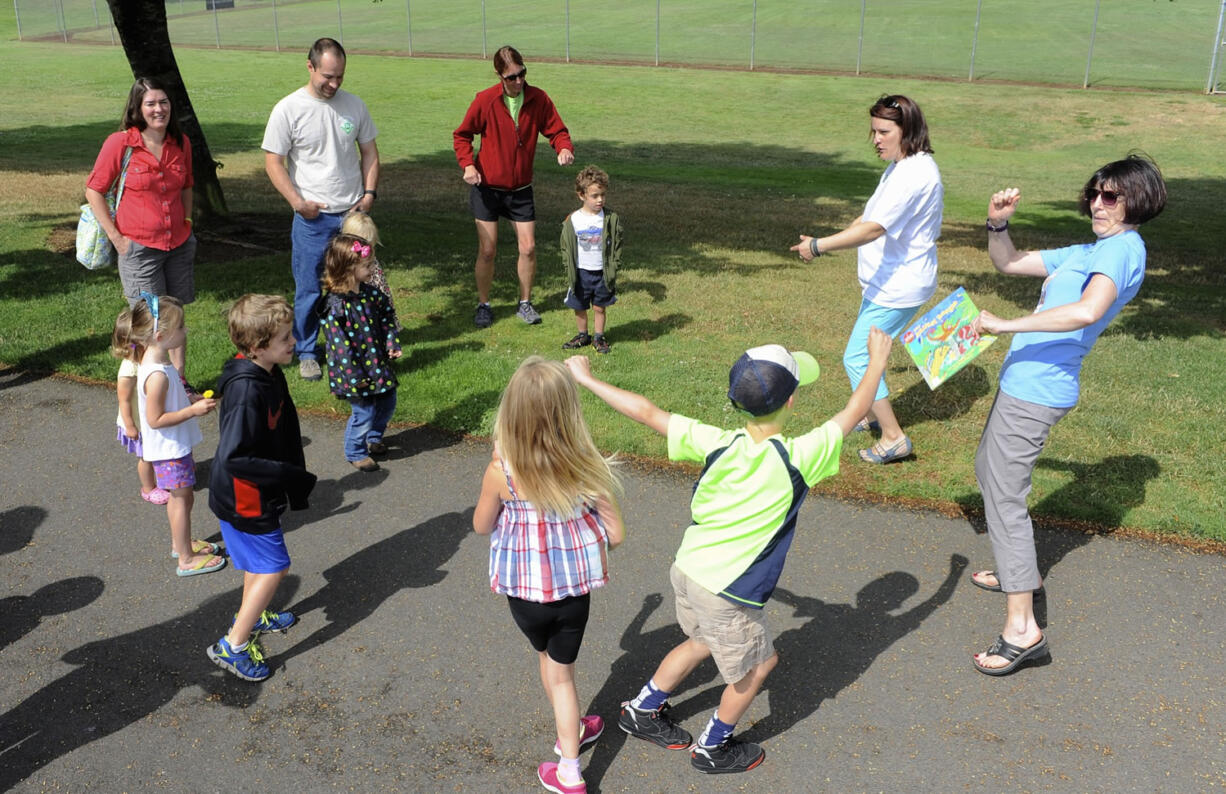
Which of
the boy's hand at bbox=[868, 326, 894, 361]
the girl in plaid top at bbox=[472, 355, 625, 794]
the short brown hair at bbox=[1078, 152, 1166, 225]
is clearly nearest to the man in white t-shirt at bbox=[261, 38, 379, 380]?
the girl in plaid top at bbox=[472, 355, 625, 794]

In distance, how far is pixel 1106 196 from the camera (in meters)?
4.31

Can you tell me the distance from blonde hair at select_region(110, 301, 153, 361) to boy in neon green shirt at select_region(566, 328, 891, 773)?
2.46 metres

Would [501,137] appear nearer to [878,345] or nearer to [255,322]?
[255,322]

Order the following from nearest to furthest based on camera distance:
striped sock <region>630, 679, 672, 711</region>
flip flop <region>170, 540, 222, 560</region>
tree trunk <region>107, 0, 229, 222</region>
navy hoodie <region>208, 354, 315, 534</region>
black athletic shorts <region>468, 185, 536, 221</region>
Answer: striped sock <region>630, 679, 672, 711</region>, navy hoodie <region>208, 354, 315, 534</region>, flip flop <region>170, 540, 222, 560</region>, black athletic shorts <region>468, 185, 536, 221</region>, tree trunk <region>107, 0, 229, 222</region>

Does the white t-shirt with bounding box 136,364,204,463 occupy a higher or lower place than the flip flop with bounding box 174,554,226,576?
higher

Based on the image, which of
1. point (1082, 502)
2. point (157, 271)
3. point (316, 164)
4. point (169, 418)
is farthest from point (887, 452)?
point (157, 271)

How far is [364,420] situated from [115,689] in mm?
2364

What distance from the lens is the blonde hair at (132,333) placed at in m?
A: 4.83

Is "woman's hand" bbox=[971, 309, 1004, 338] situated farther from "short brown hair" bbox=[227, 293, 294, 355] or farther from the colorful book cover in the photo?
"short brown hair" bbox=[227, 293, 294, 355]

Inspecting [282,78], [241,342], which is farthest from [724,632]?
[282,78]

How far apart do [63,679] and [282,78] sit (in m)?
31.9

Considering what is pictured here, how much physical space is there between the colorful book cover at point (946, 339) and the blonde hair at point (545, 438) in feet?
6.39

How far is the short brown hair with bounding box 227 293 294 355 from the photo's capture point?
4285 mm

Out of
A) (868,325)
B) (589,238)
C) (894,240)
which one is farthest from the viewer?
(589,238)
